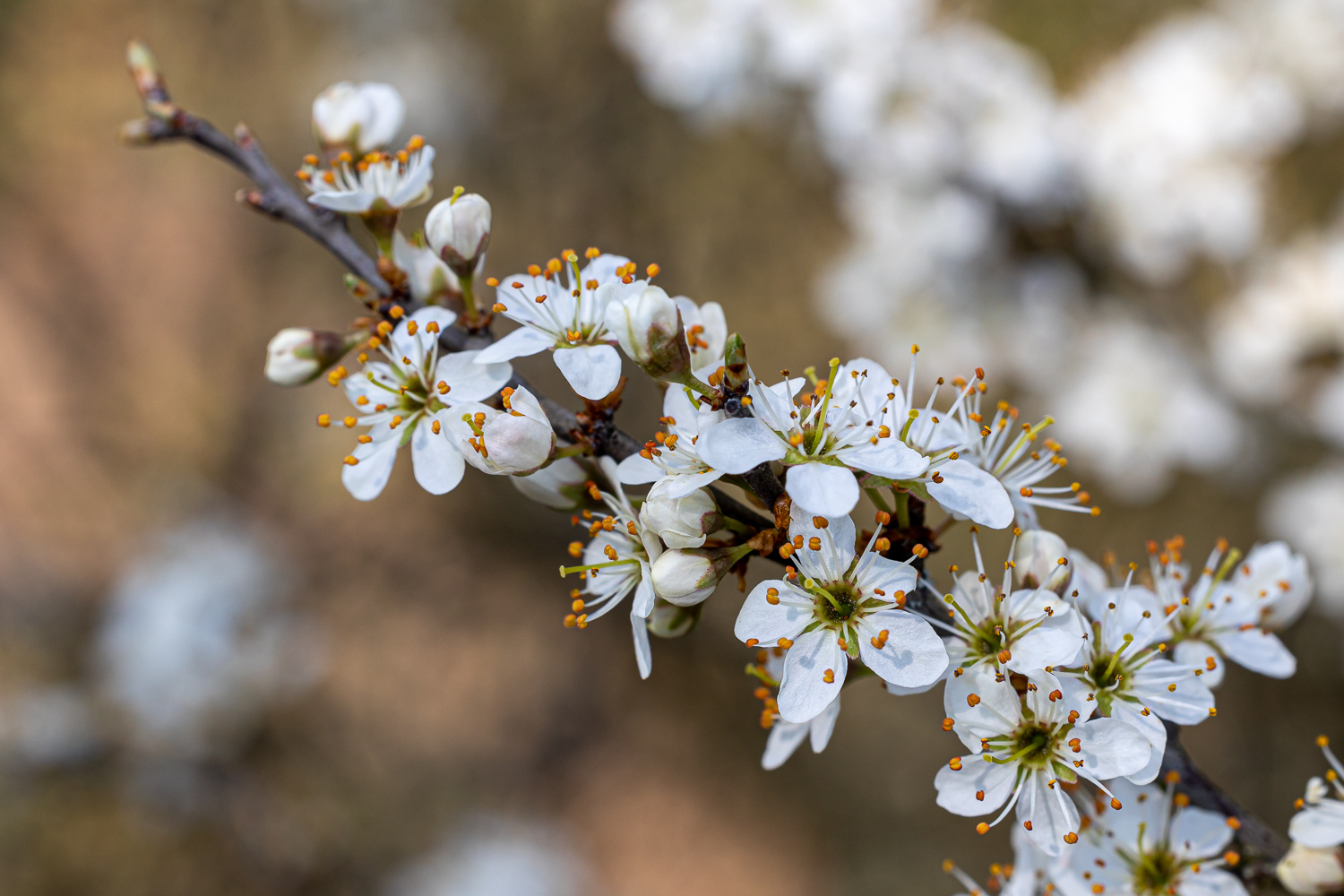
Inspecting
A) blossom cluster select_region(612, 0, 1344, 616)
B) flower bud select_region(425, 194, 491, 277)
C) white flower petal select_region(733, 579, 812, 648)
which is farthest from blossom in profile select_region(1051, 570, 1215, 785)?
blossom cluster select_region(612, 0, 1344, 616)

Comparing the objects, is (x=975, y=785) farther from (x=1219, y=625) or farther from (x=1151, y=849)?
(x=1219, y=625)

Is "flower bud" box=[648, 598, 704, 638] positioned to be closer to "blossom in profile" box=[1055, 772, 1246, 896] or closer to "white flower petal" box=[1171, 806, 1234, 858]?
"blossom in profile" box=[1055, 772, 1246, 896]

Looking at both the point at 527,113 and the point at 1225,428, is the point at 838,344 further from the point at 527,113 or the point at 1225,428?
the point at 527,113

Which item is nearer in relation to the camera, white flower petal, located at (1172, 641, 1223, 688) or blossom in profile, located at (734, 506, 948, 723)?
blossom in profile, located at (734, 506, 948, 723)

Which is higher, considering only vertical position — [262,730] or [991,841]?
[991,841]

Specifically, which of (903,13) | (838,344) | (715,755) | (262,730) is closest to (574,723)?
(715,755)

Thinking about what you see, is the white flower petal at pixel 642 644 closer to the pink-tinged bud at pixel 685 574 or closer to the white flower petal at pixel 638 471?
the pink-tinged bud at pixel 685 574
